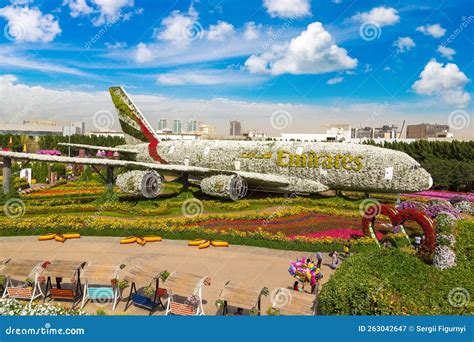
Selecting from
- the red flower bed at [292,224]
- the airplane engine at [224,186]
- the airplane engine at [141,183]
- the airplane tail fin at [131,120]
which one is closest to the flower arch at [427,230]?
the red flower bed at [292,224]

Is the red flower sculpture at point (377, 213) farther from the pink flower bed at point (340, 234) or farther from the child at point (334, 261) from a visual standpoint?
the child at point (334, 261)

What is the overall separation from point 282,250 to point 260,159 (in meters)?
16.0

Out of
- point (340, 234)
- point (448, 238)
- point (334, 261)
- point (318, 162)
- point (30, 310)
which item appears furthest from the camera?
point (318, 162)

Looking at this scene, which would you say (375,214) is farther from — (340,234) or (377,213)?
(340,234)

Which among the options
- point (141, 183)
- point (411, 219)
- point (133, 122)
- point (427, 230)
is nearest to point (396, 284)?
point (427, 230)

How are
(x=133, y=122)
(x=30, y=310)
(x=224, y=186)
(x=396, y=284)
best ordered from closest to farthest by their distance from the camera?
1. (x=30, y=310)
2. (x=396, y=284)
3. (x=224, y=186)
4. (x=133, y=122)

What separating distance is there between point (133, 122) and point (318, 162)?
2493cm

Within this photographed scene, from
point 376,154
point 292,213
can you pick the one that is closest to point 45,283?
point 292,213

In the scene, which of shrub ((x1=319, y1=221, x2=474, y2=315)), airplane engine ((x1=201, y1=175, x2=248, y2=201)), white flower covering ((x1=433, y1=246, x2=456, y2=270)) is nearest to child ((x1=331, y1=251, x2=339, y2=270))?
shrub ((x1=319, y1=221, x2=474, y2=315))

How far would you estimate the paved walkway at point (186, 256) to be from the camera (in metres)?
19.5

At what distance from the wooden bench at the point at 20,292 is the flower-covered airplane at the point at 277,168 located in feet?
56.7

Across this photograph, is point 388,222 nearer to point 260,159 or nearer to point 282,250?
point 282,250

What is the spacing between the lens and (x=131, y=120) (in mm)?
47969

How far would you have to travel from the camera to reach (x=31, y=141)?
4109 inches
